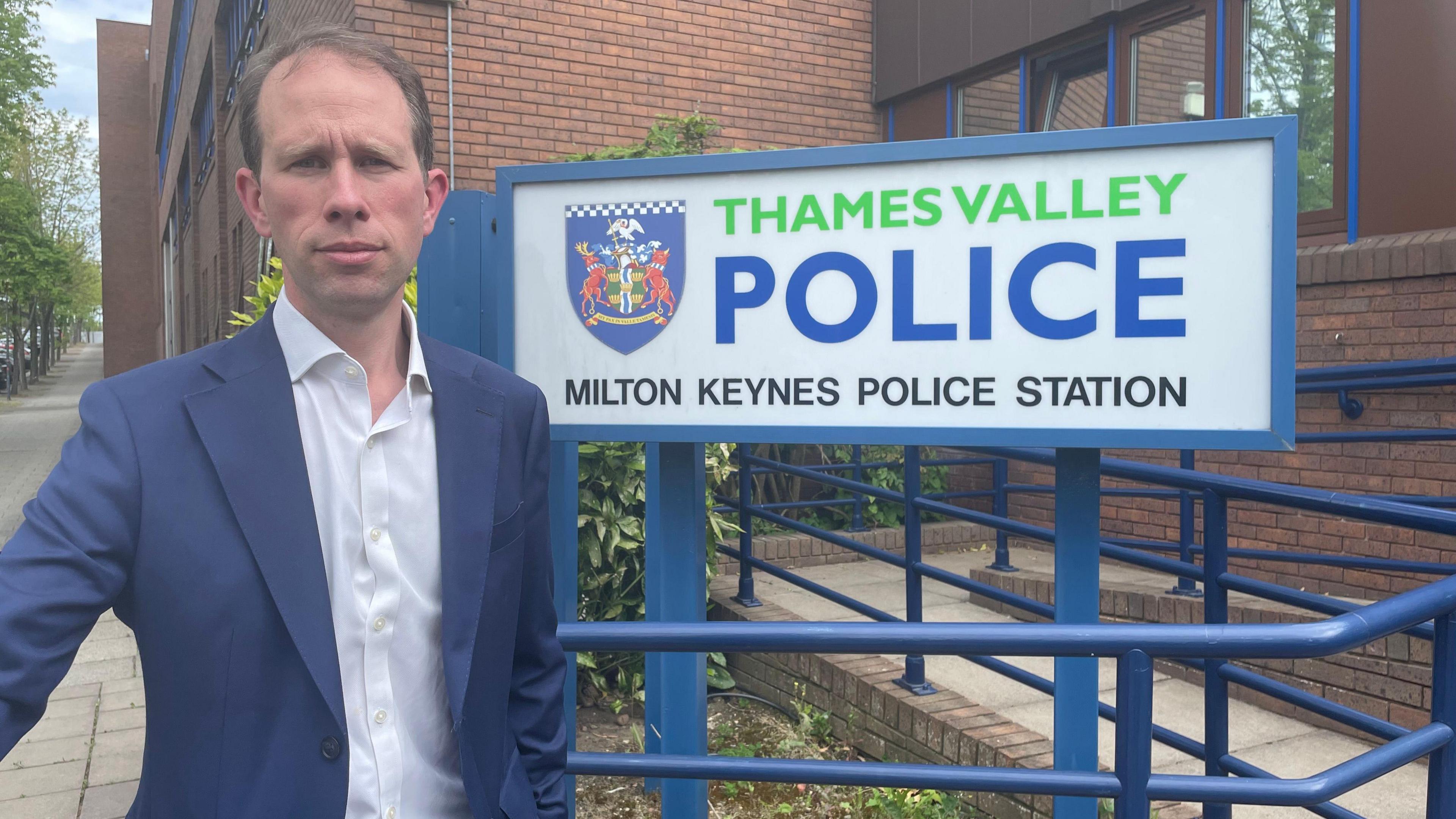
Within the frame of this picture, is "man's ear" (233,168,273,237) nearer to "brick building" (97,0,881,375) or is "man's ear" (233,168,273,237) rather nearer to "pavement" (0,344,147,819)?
"pavement" (0,344,147,819)

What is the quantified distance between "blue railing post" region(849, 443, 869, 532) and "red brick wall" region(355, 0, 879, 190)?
112 inches

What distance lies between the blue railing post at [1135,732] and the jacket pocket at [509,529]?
3.20 ft

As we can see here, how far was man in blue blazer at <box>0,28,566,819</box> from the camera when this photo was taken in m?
1.15

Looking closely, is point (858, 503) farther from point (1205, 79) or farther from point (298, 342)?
point (298, 342)

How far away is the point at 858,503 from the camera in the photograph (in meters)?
6.10

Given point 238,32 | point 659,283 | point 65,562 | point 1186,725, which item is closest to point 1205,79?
point 1186,725

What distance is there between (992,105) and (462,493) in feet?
23.2

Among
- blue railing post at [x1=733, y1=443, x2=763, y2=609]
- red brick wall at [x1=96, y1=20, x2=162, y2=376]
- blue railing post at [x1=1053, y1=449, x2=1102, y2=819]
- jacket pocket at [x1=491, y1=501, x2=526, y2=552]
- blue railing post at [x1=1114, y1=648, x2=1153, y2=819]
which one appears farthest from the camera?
red brick wall at [x1=96, y1=20, x2=162, y2=376]

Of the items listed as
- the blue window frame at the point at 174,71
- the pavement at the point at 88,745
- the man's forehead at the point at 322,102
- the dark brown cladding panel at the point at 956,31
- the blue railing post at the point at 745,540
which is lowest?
the pavement at the point at 88,745

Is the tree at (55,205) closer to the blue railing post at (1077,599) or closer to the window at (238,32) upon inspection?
the window at (238,32)

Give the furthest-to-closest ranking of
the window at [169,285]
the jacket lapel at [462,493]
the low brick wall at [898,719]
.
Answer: the window at [169,285] < the low brick wall at [898,719] < the jacket lapel at [462,493]

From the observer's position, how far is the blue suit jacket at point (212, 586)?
3.58ft

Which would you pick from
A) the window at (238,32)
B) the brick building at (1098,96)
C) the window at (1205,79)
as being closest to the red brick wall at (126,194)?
the window at (238,32)

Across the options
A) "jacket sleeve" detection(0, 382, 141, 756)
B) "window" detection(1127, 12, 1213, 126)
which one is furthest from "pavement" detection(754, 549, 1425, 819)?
"window" detection(1127, 12, 1213, 126)
